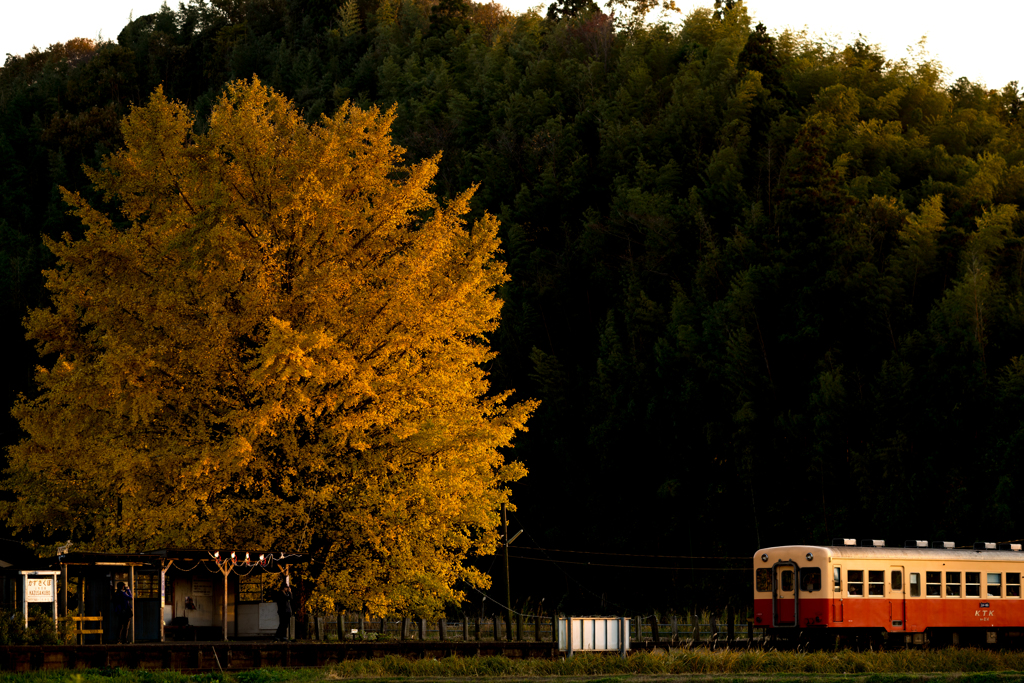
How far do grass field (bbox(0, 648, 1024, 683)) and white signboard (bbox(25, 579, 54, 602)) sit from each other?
3.31 m

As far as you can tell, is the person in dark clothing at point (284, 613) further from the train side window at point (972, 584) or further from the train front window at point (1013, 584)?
the train front window at point (1013, 584)

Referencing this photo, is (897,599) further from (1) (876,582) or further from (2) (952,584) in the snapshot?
(2) (952,584)

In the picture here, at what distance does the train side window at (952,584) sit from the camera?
31.8 metres

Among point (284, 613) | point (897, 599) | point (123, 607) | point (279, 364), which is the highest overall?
point (279, 364)

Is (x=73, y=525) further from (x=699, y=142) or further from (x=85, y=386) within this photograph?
(x=699, y=142)

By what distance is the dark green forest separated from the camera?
1876 inches

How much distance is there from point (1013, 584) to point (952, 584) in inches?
89.5

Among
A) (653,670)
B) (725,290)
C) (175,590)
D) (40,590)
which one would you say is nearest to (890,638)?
(653,670)

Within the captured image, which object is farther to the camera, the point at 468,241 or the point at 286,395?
the point at 468,241

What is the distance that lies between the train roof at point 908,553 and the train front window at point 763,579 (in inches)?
15.1

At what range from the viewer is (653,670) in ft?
75.6

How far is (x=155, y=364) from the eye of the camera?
2583cm

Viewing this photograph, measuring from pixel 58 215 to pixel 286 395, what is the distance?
7496 cm

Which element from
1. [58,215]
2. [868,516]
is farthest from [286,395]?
[58,215]
